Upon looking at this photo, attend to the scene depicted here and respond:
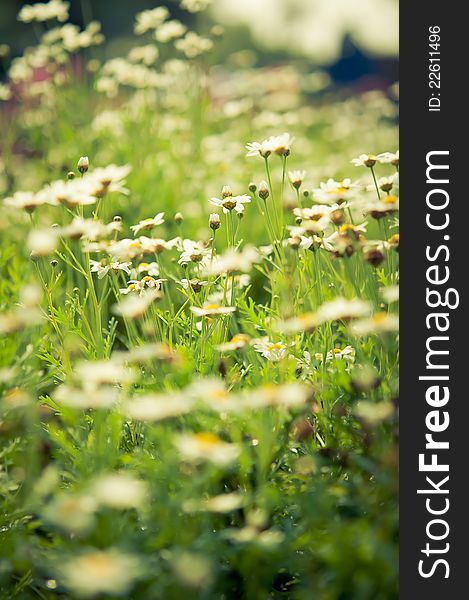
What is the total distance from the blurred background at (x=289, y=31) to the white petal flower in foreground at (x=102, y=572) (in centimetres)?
477

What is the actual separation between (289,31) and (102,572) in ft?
20.5

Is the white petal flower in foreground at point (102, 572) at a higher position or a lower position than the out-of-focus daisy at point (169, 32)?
lower

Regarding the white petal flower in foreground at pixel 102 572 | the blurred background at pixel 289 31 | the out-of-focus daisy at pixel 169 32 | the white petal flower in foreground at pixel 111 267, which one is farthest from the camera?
the blurred background at pixel 289 31

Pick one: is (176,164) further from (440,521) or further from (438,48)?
(440,521)

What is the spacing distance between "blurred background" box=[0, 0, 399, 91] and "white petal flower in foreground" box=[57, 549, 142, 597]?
4.77 m

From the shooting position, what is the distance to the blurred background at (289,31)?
19.2ft

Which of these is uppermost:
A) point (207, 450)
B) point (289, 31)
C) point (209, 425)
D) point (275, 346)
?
point (289, 31)

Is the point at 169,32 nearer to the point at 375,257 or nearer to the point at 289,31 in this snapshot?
the point at 375,257

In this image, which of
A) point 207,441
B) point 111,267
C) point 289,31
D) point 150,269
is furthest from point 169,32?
point 289,31

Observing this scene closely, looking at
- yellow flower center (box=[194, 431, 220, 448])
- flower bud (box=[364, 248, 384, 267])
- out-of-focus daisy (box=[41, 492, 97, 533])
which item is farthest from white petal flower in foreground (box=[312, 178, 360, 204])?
out-of-focus daisy (box=[41, 492, 97, 533])

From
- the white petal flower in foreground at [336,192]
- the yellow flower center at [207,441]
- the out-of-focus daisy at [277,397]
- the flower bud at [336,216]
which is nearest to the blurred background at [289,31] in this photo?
the white petal flower in foreground at [336,192]

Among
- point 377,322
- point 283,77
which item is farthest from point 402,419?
point 283,77

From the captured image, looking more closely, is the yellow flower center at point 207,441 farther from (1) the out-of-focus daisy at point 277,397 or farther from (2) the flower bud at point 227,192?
(2) the flower bud at point 227,192

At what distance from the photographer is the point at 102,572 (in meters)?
1.04
